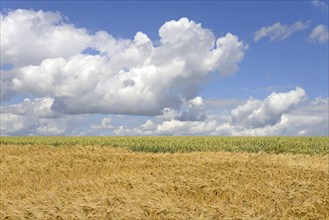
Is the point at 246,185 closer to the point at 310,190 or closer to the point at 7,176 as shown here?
the point at 310,190

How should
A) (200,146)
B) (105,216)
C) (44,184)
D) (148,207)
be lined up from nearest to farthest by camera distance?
1. (105,216)
2. (148,207)
3. (44,184)
4. (200,146)

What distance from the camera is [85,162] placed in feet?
59.3

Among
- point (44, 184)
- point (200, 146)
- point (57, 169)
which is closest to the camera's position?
point (44, 184)

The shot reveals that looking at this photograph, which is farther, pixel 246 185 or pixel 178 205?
pixel 246 185

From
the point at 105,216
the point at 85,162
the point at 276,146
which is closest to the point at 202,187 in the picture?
the point at 105,216

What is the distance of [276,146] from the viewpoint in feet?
113

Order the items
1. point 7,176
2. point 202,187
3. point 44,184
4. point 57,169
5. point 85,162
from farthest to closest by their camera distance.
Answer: point 85,162, point 57,169, point 7,176, point 44,184, point 202,187

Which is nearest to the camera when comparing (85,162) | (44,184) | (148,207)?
(148,207)

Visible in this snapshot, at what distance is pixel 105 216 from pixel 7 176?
32.5 ft

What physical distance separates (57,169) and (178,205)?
10515mm

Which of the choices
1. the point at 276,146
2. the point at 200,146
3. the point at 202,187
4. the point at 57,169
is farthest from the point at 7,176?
the point at 276,146

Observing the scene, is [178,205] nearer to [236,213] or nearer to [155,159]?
[236,213]

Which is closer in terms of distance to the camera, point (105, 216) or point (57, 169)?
point (105, 216)

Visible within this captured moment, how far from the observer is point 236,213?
6484mm
